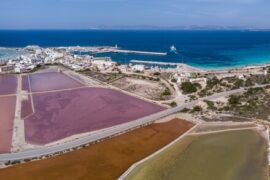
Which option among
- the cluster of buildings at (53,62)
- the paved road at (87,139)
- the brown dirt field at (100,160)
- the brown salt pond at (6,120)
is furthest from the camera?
the cluster of buildings at (53,62)

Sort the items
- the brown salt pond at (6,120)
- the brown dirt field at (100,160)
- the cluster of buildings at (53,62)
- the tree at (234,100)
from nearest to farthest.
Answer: the brown dirt field at (100,160) → the brown salt pond at (6,120) → the tree at (234,100) → the cluster of buildings at (53,62)

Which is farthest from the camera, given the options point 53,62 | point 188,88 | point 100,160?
point 53,62

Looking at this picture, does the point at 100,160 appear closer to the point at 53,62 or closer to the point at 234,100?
the point at 234,100

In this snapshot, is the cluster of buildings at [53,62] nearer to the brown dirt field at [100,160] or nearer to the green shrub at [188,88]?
the green shrub at [188,88]

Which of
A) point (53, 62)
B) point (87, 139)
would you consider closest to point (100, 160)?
point (87, 139)

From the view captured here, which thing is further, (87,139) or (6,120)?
(6,120)

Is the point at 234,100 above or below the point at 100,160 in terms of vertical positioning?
above

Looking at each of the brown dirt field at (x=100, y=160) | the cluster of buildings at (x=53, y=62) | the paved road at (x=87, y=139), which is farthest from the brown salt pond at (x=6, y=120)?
the cluster of buildings at (x=53, y=62)
